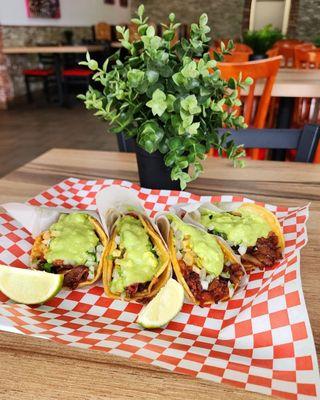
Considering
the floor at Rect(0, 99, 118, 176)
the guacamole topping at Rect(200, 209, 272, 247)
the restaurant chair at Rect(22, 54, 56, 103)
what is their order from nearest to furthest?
1. the guacamole topping at Rect(200, 209, 272, 247)
2. the floor at Rect(0, 99, 118, 176)
3. the restaurant chair at Rect(22, 54, 56, 103)

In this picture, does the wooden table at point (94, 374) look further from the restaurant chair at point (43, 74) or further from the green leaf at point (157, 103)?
the restaurant chair at point (43, 74)

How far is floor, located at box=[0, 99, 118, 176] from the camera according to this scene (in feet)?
16.6

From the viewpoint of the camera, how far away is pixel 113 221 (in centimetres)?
101

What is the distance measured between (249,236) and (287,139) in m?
0.87

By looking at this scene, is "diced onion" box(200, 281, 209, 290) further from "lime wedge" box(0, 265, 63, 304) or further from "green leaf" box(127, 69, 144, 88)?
"green leaf" box(127, 69, 144, 88)

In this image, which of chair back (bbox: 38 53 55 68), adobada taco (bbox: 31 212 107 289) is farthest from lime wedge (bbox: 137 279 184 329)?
chair back (bbox: 38 53 55 68)

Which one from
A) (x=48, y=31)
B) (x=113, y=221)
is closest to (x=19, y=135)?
(x=48, y=31)

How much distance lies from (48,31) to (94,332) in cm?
1010

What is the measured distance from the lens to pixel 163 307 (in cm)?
75

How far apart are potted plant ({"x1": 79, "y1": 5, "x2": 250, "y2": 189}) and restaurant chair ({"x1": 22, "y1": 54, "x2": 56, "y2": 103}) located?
24.9ft

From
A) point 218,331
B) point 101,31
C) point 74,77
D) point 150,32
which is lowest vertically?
point 74,77

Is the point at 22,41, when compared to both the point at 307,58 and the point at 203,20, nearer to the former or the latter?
the point at 307,58

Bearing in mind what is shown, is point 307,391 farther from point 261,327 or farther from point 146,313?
point 146,313

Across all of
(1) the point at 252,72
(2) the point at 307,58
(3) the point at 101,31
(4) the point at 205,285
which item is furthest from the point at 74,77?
(4) the point at 205,285
